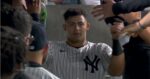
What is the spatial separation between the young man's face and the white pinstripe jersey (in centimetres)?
10

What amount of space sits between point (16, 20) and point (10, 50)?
72 cm

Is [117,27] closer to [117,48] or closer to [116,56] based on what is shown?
[117,48]

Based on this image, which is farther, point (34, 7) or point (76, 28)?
point (76, 28)

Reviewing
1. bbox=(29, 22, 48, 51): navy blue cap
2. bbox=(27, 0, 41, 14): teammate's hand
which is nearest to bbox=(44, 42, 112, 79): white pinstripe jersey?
bbox=(27, 0, 41, 14): teammate's hand

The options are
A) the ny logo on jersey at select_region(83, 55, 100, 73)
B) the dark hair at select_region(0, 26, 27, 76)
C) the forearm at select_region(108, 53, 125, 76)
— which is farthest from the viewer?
the ny logo on jersey at select_region(83, 55, 100, 73)

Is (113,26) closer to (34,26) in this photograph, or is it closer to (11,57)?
(34,26)

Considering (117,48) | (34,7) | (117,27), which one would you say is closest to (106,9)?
(117,27)

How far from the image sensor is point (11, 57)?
2711mm

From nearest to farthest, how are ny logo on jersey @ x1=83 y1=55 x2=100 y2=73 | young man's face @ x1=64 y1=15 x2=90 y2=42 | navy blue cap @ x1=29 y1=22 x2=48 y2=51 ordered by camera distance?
navy blue cap @ x1=29 y1=22 x2=48 y2=51 < ny logo on jersey @ x1=83 y1=55 x2=100 y2=73 < young man's face @ x1=64 y1=15 x2=90 y2=42

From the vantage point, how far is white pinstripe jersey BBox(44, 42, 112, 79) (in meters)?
5.16

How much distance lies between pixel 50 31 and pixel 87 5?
0.56 meters

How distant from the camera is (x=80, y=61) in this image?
5.21 m

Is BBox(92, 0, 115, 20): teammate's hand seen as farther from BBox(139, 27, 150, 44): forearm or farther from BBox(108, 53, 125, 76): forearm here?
BBox(108, 53, 125, 76): forearm

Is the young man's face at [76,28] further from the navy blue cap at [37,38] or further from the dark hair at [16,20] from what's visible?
the dark hair at [16,20]
